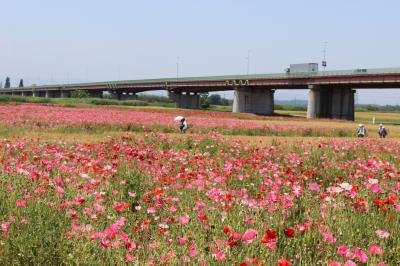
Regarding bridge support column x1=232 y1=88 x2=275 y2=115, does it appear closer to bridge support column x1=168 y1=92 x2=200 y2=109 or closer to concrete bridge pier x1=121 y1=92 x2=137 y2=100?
bridge support column x1=168 y1=92 x2=200 y2=109

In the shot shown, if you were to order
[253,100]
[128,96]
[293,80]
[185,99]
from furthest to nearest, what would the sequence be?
[128,96]
[185,99]
[253,100]
[293,80]

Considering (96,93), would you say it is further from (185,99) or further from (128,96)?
(185,99)

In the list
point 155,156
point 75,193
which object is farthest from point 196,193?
point 155,156

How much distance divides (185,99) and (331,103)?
156 feet

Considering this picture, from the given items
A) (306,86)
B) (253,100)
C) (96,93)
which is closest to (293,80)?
(306,86)

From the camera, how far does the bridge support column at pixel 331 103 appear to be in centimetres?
7525

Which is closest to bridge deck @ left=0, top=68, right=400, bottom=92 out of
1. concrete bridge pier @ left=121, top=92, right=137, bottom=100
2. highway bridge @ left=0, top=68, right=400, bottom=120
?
highway bridge @ left=0, top=68, right=400, bottom=120

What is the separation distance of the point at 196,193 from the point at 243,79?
82074 millimetres

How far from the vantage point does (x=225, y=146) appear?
564 inches

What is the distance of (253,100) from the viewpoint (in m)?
89.4

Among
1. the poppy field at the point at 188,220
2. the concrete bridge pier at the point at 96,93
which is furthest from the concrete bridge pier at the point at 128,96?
the poppy field at the point at 188,220

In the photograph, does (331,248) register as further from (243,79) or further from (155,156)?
(243,79)

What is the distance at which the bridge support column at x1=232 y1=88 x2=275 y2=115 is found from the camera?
89119mm

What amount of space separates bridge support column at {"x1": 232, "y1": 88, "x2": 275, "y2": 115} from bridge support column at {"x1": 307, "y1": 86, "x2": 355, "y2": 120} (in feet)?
46.4
